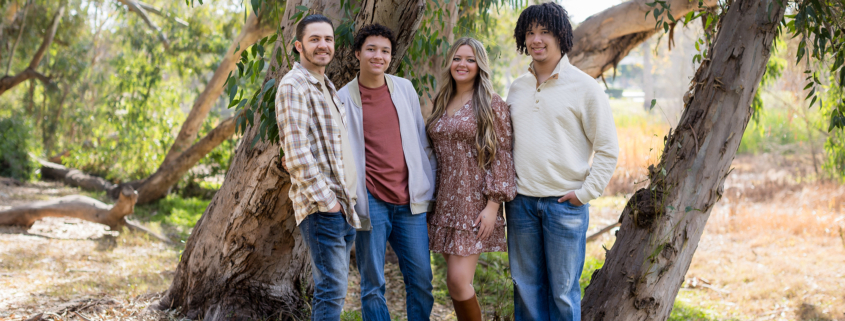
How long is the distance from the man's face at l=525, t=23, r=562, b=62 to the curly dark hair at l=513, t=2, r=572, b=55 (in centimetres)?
2

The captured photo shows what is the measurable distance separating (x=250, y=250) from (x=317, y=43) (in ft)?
4.58

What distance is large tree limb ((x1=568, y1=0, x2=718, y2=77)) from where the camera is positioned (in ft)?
15.7

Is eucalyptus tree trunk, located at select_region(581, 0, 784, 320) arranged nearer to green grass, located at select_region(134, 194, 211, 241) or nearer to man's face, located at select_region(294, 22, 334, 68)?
man's face, located at select_region(294, 22, 334, 68)

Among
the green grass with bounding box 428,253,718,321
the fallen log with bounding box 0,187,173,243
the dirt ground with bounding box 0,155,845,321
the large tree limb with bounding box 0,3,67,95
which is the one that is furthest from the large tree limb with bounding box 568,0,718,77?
the large tree limb with bounding box 0,3,67,95

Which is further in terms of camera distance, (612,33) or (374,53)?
(612,33)

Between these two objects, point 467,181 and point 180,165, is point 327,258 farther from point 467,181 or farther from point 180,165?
point 180,165

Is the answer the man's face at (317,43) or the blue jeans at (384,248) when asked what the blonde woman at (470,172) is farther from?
the man's face at (317,43)

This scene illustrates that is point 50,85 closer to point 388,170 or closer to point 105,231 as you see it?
point 105,231

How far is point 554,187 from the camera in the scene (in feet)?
7.53

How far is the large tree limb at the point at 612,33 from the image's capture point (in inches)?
188

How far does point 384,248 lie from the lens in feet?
7.91

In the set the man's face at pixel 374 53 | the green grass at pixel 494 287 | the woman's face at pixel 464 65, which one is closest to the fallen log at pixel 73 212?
the green grass at pixel 494 287

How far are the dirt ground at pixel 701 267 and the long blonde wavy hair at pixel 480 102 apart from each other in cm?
199

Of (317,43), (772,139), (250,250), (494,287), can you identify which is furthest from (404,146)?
(772,139)
